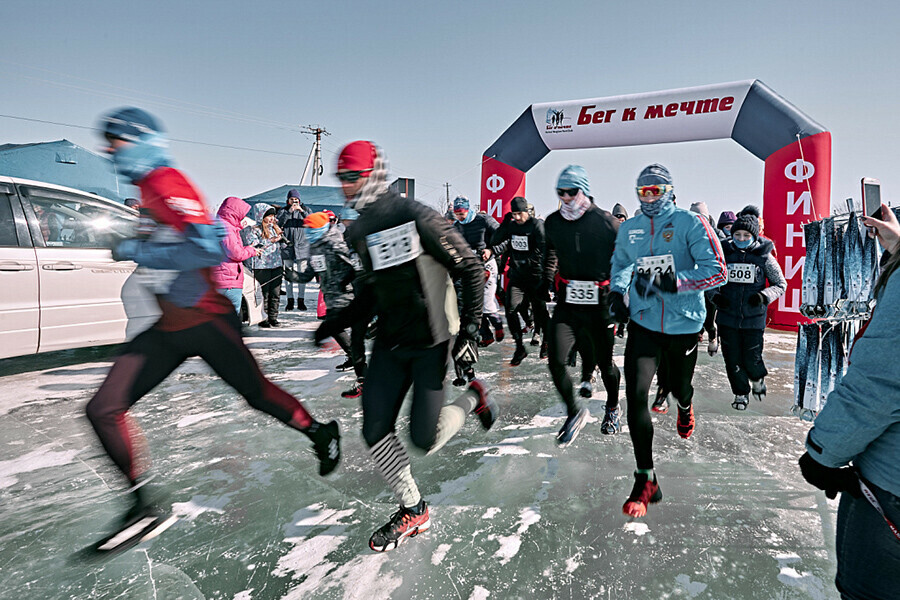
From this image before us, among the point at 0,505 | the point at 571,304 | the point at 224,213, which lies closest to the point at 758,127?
the point at 571,304

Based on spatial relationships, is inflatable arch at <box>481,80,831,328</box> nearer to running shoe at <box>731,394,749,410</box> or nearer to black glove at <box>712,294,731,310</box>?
black glove at <box>712,294,731,310</box>

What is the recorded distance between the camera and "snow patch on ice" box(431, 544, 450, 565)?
7.32 ft

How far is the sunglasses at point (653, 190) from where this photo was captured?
2.91 m

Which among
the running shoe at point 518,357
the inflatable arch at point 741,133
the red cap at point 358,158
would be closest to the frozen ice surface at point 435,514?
the running shoe at point 518,357

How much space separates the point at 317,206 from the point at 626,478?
18991 millimetres

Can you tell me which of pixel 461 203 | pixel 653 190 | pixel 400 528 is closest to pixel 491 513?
pixel 400 528

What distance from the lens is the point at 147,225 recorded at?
7.45 ft

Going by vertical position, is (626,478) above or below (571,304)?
below

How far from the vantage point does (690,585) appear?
2.07m

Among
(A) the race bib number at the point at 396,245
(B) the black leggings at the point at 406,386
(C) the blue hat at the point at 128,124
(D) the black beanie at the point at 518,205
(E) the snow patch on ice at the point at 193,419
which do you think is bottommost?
(E) the snow patch on ice at the point at 193,419

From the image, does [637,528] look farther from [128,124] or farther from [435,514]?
[128,124]

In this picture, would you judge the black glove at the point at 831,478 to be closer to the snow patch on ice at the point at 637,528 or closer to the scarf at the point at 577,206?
the snow patch on ice at the point at 637,528

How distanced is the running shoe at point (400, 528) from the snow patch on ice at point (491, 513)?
0.34 meters

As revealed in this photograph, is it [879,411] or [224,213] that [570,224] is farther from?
[224,213]
